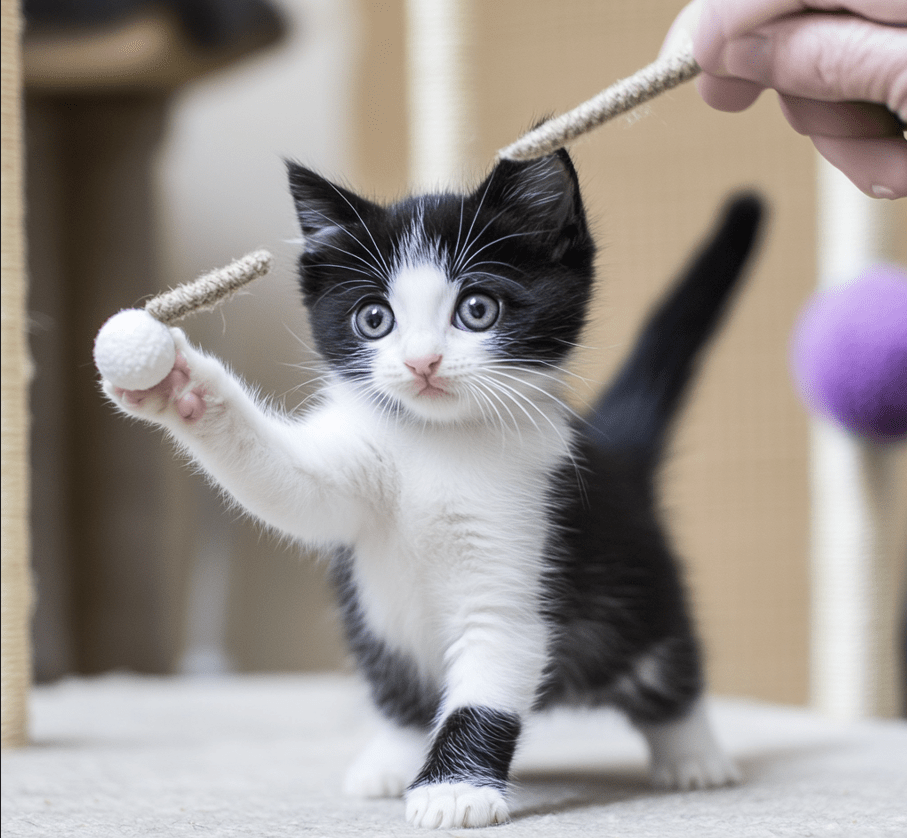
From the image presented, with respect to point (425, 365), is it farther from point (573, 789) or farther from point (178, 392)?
point (573, 789)

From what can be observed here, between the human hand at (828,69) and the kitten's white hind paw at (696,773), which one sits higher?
the human hand at (828,69)

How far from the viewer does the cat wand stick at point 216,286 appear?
56 centimetres

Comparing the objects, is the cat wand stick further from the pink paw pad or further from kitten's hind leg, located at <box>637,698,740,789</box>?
kitten's hind leg, located at <box>637,698,740,789</box>

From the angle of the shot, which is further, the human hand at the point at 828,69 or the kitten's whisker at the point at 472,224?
the kitten's whisker at the point at 472,224

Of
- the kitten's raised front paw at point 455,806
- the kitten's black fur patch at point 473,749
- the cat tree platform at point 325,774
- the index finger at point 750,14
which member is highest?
the index finger at point 750,14

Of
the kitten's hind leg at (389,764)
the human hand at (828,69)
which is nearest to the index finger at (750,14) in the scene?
the human hand at (828,69)

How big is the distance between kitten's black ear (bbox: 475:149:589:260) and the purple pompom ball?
0.46 meters

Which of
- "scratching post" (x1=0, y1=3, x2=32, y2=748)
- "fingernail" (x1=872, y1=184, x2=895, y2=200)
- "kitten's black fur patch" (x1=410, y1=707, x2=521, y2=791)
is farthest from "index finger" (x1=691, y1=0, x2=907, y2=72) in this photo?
"scratching post" (x1=0, y1=3, x2=32, y2=748)

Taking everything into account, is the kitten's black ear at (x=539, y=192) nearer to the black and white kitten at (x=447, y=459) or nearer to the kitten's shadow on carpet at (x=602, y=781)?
the black and white kitten at (x=447, y=459)

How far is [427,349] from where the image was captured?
0.65 metres

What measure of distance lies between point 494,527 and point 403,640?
12cm

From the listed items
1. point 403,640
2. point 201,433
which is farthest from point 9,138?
point 403,640

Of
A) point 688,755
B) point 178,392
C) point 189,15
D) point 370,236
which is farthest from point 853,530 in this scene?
point 189,15

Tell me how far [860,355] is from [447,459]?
533 millimetres
